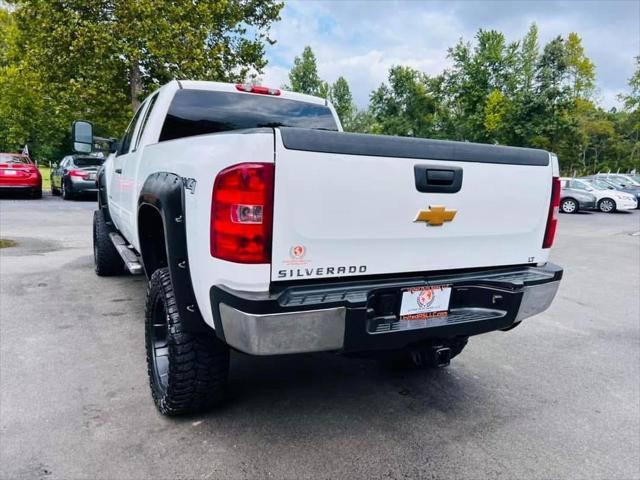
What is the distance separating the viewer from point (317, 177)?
1903 millimetres

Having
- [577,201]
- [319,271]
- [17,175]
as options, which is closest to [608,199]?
[577,201]

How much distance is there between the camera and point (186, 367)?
2.33 m

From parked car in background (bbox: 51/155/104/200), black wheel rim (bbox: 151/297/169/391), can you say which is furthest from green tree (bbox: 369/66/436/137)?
black wheel rim (bbox: 151/297/169/391)

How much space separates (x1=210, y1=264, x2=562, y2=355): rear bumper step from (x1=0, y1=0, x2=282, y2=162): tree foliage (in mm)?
15022

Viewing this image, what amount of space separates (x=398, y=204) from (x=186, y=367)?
1.35 meters

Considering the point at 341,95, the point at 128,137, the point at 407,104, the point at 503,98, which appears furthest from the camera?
the point at 341,95

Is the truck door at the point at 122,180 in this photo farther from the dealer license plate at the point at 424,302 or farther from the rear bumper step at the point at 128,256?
the dealer license plate at the point at 424,302

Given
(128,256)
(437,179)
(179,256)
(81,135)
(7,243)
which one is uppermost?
(81,135)

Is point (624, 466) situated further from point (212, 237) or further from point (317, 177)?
point (212, 237)

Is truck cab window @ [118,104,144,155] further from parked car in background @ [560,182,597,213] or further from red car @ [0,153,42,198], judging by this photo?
parked car in background @ [560,182,597,213]

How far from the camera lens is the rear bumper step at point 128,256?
10.3 feet

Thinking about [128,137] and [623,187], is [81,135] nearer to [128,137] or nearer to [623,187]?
[128,137]

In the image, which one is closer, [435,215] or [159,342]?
[435,215]

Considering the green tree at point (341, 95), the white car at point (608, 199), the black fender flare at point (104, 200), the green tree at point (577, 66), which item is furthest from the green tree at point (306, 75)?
the black fender flare at point (104, 200)
